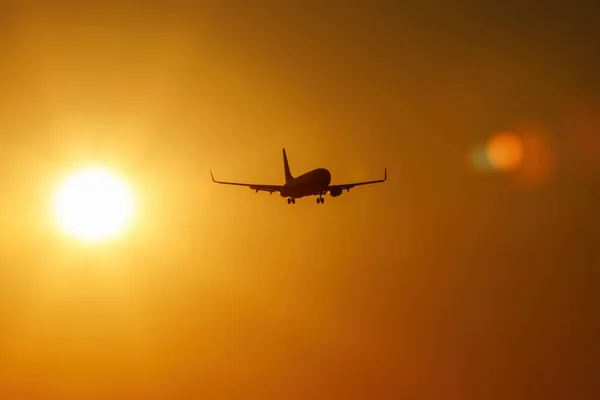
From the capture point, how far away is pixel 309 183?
196625 millimetres
